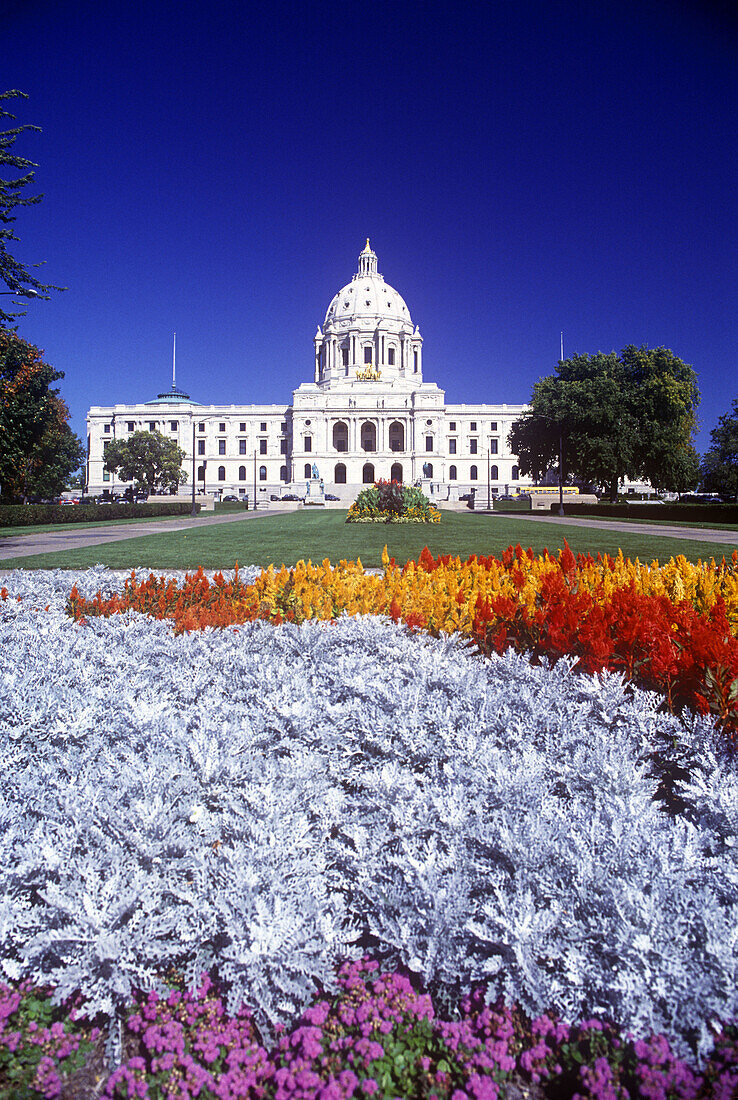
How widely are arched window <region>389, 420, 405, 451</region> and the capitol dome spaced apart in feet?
53.7

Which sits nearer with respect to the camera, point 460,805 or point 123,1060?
point 123,1060

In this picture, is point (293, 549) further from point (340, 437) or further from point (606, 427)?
point (340, 437)

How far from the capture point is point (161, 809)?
2295 mm

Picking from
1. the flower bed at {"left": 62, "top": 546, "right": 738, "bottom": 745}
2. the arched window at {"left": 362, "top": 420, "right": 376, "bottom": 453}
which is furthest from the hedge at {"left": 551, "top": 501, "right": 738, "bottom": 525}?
the arched window at {"left": 362, "top": 420, "right": 376, "bottom": 453}

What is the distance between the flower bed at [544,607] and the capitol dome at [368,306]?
3828 inches

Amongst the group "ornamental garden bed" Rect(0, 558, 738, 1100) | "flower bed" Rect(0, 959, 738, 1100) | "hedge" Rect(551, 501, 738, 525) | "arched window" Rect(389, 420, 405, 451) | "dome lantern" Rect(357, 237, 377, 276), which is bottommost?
"flower bed" Rect(0, 959, 738, 1100)

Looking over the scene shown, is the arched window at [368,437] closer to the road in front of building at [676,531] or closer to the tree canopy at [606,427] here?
the tree canopy at [606,427]

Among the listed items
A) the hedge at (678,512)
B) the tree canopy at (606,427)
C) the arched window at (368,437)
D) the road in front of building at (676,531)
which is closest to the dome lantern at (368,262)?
the arched window at (368,437)

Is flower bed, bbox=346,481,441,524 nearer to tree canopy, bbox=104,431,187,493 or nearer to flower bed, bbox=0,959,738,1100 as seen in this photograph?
flower bed, bbox=0,959,738,1100

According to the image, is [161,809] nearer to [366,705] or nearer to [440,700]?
[366,705]

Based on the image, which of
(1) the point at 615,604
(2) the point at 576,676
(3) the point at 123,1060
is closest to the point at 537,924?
(3) the point at 123,1060

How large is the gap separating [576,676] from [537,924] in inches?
78.5

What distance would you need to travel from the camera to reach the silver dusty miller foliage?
179 cm

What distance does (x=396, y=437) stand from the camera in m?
94.1
